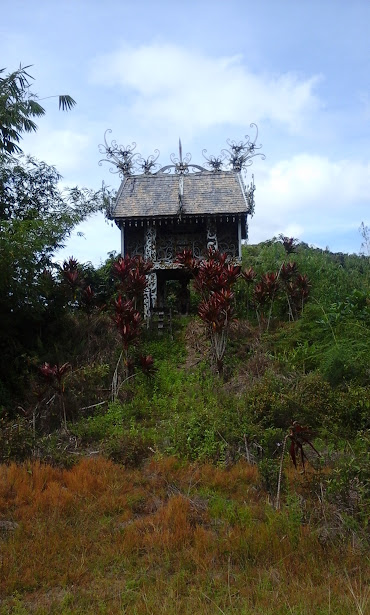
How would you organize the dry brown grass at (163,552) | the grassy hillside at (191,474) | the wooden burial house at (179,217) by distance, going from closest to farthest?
the dry brown grass at (163,552)
the grassy hillside at (191,474)
the wooden burial house at (179,217)

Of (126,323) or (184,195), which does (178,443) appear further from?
(184,195)

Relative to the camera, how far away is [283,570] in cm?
378

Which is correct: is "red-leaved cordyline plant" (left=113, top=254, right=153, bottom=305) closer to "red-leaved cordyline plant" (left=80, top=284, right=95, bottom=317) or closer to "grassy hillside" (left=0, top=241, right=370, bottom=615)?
"red-leaved cordyline plant" (left=80, top=284, right=95, bottom=317)

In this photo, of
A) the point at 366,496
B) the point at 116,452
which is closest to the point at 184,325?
the point at 116,452

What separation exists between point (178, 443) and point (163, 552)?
260 cm

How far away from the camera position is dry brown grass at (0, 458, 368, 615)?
11.2 feet

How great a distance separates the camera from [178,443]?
6723 millimetres

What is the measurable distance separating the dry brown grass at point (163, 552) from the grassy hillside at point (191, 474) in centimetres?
1

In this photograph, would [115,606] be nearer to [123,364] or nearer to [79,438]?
[79,438]

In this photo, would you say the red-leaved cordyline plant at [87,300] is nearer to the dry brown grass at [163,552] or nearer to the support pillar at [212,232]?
the support pillar at [212,232]

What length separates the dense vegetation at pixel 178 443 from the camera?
3734 mm

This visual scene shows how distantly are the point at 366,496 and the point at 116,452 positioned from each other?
133 inches

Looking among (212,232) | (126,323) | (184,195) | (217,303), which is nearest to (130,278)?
(126,323)

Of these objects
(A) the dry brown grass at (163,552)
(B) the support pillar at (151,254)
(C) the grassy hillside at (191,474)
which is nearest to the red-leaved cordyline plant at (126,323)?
(C) the grassy hillside at (191,474)
